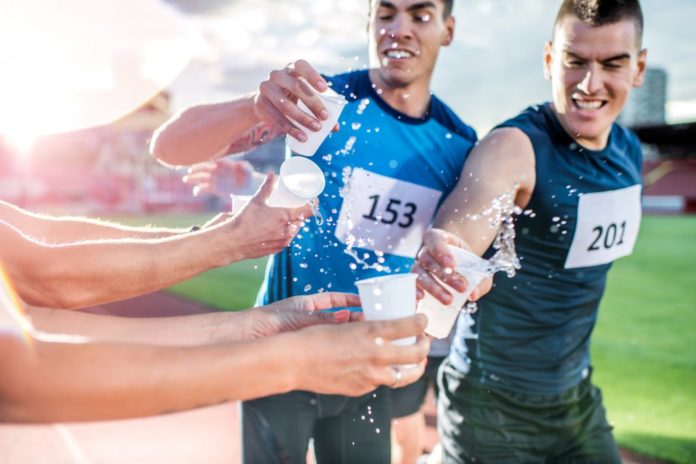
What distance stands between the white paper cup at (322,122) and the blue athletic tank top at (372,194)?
38 cm

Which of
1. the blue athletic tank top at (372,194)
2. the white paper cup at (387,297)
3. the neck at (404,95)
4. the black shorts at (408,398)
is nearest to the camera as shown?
the white paper cup at (387,297)

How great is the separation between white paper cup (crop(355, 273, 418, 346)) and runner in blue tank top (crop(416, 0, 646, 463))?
799 mm

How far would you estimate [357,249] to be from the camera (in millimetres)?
2387

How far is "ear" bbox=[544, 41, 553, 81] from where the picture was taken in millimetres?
2377

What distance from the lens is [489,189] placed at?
206 cm

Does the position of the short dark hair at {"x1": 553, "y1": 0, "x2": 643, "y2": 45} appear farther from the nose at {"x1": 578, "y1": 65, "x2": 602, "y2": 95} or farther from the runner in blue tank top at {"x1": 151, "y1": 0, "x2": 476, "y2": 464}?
the runner in blue tank top at {"x1": 151, "y1": 0, "x2": 476, "y2": 464}

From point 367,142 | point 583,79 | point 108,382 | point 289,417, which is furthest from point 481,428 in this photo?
point 108,382

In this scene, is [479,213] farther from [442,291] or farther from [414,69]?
[414,69]

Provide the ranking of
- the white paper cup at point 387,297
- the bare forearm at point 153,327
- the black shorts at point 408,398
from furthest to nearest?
the black shorts at point 408,398 → the bare forearm at point 153,327 → the white paper cup at point 387,297

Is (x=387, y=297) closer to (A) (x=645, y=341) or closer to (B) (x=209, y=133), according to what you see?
(B) (x=209, y=133)

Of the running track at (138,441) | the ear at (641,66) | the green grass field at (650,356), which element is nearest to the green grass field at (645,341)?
the green grass field at (650,356)

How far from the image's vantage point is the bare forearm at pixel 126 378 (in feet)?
3.10

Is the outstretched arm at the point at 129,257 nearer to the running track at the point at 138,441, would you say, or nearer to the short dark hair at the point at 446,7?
the short dark hair at the point at 446,7

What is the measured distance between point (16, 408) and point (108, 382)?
0.53 ft
